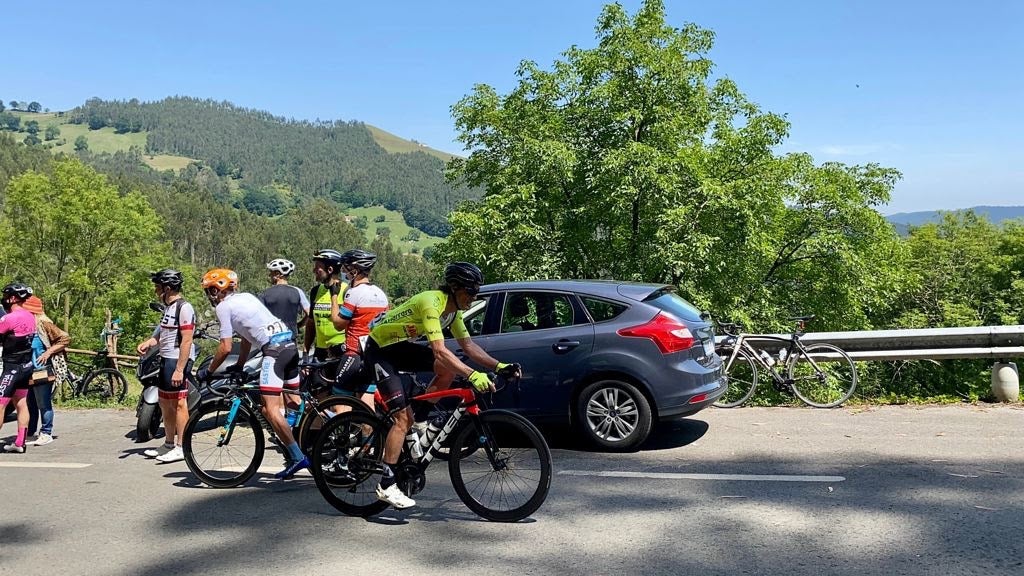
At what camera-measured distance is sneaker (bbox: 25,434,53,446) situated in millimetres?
8328

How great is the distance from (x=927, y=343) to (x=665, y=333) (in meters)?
4.45

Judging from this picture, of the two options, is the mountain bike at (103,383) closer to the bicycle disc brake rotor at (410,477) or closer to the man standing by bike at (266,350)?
the man standing by bike at (266,350)

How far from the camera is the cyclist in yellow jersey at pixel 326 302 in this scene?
723 cm

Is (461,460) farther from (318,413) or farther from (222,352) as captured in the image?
(222,352)

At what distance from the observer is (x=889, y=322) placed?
34938 millimetres

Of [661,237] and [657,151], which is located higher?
[657,151]

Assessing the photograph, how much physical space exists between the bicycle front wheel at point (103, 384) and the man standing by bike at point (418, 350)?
41.6 feet

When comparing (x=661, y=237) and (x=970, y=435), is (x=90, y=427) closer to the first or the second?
(x=970, y=435)

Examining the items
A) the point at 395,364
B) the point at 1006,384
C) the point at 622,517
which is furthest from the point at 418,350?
the point at 1006,384

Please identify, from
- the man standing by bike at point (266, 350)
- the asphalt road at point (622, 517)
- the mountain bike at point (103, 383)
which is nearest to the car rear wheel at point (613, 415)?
the asphalt road at point (622, 517)

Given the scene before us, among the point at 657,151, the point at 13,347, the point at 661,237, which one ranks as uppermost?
the point at 657,151

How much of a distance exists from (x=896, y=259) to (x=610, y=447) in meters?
28.6

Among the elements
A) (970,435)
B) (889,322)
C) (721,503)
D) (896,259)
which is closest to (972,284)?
(889,322)

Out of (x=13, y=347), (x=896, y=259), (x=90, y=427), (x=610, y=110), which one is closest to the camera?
(x=13, y=347)
